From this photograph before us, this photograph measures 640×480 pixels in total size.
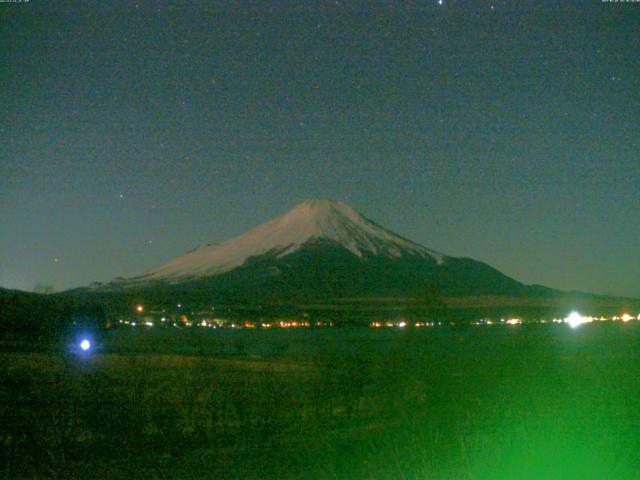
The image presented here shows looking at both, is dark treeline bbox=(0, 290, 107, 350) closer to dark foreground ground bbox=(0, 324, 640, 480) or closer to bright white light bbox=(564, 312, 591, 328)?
dark foreground ground bbox=(0, 324, 640, 480)

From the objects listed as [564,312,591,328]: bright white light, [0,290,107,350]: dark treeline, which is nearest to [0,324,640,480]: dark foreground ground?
[0,290,107,350]: dark treeline

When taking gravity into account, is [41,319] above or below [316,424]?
above

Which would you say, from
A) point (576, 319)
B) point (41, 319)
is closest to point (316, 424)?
point (41, 319)

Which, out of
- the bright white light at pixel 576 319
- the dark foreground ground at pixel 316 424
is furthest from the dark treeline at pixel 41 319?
the bright white light at pixel 576 319

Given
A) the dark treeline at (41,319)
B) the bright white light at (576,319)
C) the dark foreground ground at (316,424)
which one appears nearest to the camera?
the dark foreground ground at (316,424)

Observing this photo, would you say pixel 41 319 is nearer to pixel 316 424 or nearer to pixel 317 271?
pixel 316 424

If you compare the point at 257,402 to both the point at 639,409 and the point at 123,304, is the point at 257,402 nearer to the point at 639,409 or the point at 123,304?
the point at 639,409

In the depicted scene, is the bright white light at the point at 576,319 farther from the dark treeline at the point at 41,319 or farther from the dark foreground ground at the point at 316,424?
the dark foreground ground at the point at 316,424

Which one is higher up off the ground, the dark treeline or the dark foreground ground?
the dark treeline
